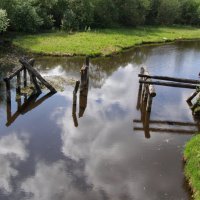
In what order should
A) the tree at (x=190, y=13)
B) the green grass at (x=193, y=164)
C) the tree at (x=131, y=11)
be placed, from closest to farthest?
the green grass at (x=193, y=164), the tree at (x=131, y=11), the tree at (x=190, y=13)

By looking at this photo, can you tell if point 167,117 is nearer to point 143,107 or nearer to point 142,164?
point 143,107

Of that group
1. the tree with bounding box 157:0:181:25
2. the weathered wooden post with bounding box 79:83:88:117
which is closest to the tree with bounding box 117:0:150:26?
the tree with bounding box 157:0:181:25

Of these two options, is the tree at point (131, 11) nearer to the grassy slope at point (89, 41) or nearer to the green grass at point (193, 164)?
the grassy slope at point (89, 41)

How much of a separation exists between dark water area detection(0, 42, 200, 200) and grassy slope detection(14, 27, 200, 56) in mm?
10410

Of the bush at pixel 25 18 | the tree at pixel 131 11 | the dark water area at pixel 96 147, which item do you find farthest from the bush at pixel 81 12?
the dark water area at pixel 96 147

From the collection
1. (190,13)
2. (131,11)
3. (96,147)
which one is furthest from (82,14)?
(96,147)

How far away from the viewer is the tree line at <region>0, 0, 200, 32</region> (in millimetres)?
47562

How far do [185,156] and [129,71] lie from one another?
65.9ft

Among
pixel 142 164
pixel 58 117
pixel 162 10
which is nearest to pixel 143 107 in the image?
pixel 58 117

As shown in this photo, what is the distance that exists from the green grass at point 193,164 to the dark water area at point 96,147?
1.55ft

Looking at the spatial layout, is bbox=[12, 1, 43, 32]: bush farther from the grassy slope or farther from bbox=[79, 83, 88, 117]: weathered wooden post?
bbox=[79, 83, 88, 117]: weathered wooden post

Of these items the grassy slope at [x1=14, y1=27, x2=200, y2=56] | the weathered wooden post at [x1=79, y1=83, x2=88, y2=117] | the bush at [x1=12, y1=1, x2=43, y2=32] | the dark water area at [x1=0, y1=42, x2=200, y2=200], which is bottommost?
the dark water area at [x1=0, y1=42, x2=200, y2=200]

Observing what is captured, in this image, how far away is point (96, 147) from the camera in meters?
21.5

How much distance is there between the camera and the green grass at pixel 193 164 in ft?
56.3
